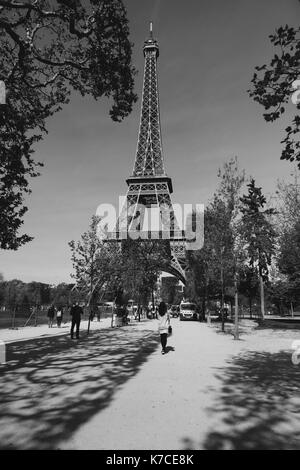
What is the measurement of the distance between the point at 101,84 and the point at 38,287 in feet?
382

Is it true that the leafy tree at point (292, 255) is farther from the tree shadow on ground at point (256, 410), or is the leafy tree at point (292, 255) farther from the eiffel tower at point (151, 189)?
the eiffel tower at point (151, 189)

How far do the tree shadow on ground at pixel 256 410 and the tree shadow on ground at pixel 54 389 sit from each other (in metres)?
1.89

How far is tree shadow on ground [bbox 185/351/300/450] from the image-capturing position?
4297mm

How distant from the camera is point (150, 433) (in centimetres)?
452

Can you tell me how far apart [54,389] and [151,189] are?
2403 inches

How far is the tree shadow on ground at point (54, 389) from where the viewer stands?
457cm

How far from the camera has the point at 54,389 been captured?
6922mm

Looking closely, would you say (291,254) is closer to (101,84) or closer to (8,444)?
(101,84)

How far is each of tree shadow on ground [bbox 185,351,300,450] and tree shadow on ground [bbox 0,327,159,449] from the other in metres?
1.89

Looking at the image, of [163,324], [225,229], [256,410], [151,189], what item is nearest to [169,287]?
[151,189]

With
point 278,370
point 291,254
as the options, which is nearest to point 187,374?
point 278,370
